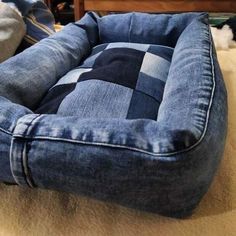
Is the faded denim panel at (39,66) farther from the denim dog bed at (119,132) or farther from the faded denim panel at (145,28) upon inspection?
the faded denim panel at (145,28)

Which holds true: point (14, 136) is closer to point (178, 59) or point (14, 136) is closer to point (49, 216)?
point (49, 216)

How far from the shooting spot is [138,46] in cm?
122

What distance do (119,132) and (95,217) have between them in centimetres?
21

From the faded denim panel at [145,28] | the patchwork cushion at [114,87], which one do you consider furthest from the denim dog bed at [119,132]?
the faded denim panel at [145,28]

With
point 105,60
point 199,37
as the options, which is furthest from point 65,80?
point 199,37

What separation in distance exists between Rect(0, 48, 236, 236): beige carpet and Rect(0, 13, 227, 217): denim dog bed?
46 millimetres

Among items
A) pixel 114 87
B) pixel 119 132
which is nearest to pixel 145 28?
pixel 114 87

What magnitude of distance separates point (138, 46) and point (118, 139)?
0.76 m

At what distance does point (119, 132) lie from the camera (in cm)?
55

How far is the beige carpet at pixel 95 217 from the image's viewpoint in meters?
0.60

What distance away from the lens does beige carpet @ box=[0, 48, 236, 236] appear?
1.97ft

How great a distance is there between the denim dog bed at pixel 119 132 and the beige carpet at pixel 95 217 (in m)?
0.05

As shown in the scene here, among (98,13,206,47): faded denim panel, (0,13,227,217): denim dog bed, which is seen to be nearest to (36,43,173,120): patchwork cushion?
(0,13,227,217): denim dog bed

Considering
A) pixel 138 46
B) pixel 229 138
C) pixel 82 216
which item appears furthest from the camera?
pixel 138 46
